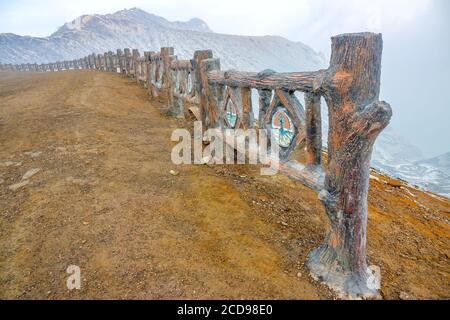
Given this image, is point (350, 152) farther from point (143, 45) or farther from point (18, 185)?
point (143, 45)

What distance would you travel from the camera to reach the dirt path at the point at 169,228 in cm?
282

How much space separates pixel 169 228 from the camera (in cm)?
363

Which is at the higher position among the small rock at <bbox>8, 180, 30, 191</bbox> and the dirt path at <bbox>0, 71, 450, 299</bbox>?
the small rock at <bbox>8, 180, 30, 191</bbox>

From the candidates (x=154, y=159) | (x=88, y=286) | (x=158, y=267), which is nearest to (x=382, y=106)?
(x=158, y=267)

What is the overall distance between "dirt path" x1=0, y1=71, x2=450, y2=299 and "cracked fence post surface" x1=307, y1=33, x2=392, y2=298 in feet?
0.91

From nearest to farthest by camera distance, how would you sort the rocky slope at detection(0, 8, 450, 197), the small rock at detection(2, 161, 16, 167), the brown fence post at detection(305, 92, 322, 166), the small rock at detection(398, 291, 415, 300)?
the small rock at detection(398, 291, 415, 300) → the brown fence post at detection(305, 92, 322, 166) → the small rock at detection(2, 161, 16, 167) → the rocky slope at detection(0, 8, 450, 197)

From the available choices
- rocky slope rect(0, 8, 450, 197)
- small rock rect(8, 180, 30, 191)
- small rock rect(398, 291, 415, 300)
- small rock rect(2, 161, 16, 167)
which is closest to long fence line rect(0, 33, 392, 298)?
small rock rect(398, 291, 415, 300)

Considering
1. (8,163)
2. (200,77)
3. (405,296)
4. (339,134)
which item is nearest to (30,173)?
(8,163)

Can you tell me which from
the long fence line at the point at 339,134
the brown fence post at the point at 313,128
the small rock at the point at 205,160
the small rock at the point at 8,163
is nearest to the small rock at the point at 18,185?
the small rock at the point at 8,163

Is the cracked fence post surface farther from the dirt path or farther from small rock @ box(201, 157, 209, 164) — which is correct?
small rock @ box(201, 157, 209, 164)

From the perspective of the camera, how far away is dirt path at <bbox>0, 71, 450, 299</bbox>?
2822 mm

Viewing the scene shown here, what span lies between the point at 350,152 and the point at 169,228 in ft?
7.17

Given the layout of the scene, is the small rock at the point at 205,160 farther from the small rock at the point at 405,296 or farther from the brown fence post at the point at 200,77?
the small rock at the point at 405,296
